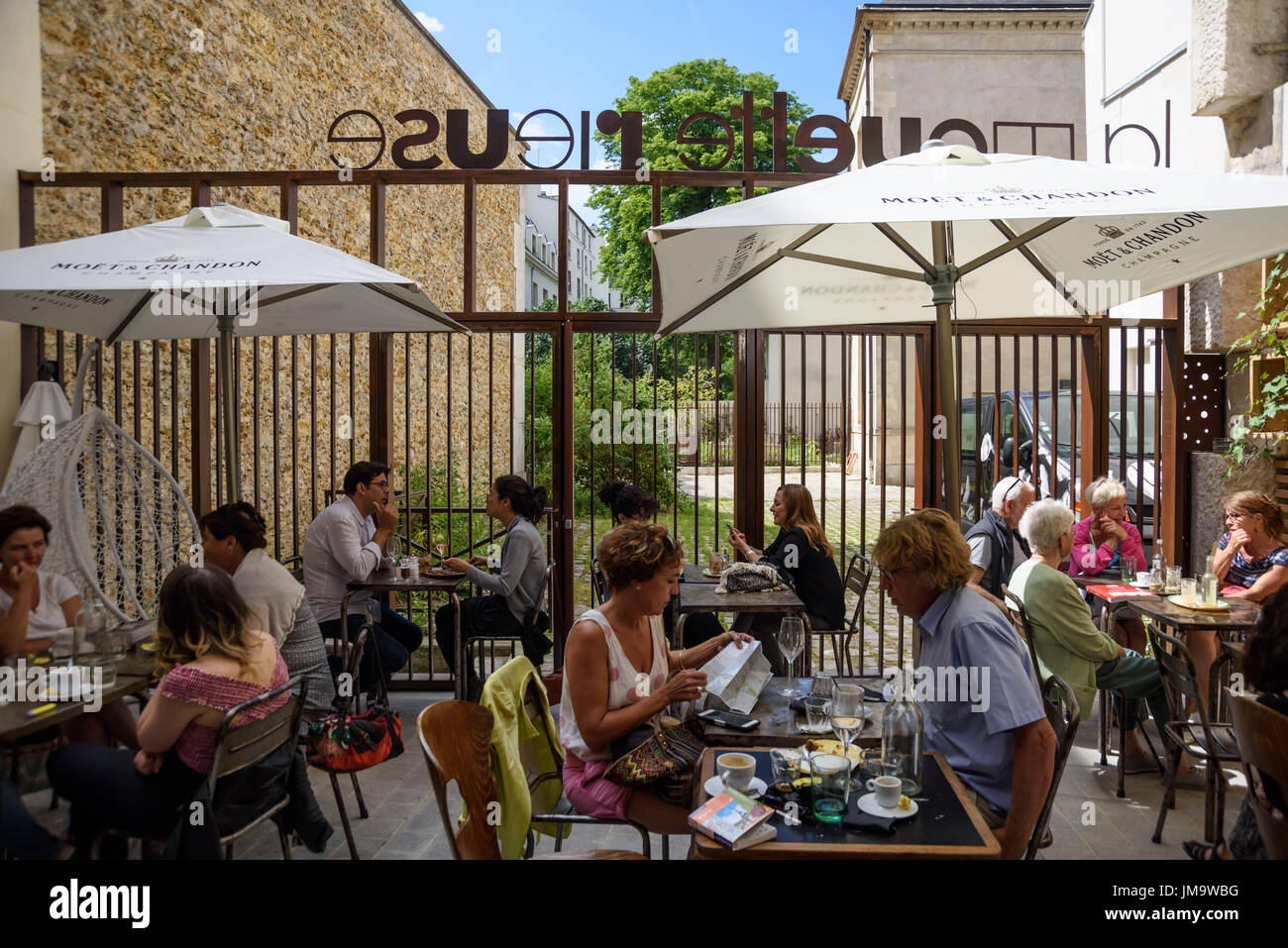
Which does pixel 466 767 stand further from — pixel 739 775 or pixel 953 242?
pixel 953 242

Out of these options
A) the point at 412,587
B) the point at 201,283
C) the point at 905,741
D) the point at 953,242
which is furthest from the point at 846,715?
the point at 412,587

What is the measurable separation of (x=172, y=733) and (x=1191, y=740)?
4.06 metres

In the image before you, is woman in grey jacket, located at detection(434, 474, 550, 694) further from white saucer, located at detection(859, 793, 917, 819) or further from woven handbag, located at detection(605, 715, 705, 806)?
white saucer, located at detection(859, 793, 917, 819)

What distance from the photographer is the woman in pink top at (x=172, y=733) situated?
2723 mm

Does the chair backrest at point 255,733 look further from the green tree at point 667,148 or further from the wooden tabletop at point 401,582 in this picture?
the green tree at point 667,148

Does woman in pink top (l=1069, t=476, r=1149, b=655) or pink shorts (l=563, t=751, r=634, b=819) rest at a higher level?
woman in pink top (l=1069, t=476, r=1149, b=655)

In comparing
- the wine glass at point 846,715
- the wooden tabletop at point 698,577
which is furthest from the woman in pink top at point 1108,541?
the wine glass at point 846,715

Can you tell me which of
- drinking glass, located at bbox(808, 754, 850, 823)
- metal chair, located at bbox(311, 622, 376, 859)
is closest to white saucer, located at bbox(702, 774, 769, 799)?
drinking glass, located at bbox(808, 754, 850, 823)

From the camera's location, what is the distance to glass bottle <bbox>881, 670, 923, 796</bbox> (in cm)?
238

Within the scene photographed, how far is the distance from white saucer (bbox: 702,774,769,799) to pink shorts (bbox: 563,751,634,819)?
53 cm

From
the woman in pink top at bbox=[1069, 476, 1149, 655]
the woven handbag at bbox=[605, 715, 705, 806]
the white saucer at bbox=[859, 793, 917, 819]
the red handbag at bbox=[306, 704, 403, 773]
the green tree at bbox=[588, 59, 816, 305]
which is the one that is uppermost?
the green tree at bbox=[588, 59, 816, 305]

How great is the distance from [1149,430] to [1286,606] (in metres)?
6.53

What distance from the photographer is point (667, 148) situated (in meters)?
23.5

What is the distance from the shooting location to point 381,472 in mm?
5449
